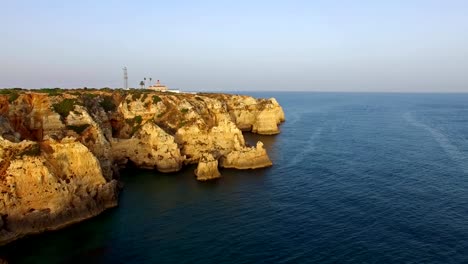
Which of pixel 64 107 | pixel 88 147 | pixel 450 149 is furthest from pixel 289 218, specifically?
pixel 450 149

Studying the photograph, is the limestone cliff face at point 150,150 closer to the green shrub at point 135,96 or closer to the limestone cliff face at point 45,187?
the green shrub at point 135,96

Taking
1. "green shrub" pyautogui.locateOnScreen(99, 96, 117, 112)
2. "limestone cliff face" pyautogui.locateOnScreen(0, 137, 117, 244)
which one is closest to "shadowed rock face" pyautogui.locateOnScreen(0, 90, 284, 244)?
"green shrub" pyautogui.locateOnScreen(99, 96, 117, 112)

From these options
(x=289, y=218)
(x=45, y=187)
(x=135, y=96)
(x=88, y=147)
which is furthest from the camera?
(x=135, y=96)

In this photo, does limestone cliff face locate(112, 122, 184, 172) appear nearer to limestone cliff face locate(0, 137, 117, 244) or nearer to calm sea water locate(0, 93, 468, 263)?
calm sea water locate(0, 93, 468, 263)

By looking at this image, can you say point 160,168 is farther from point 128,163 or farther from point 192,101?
point 192,101

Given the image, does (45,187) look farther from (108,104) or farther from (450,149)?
(450,149)

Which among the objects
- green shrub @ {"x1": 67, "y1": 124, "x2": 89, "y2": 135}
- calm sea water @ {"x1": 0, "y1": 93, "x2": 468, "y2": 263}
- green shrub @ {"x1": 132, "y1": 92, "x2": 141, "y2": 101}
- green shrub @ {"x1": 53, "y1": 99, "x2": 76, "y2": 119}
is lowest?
calm sea water @ {"x1": 0, "y1": 93, "x2": 468, "y2": 263}

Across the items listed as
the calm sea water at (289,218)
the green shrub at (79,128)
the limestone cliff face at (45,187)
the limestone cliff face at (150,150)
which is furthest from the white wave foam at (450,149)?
the green shrub at (79,128)
